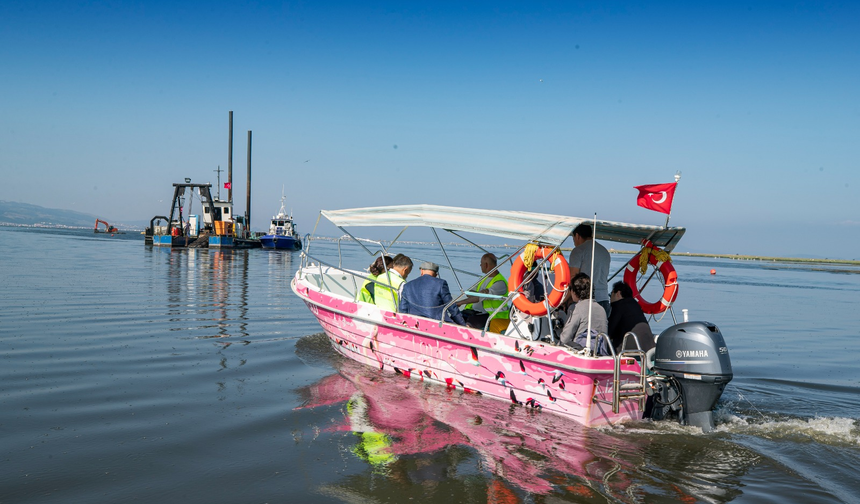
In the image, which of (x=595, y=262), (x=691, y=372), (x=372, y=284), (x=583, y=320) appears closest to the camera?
(x=691, y=372)

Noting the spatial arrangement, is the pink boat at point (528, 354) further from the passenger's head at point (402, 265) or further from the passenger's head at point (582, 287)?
the passenger's head at point (402, 265)

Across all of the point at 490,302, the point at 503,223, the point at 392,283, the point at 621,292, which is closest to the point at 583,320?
the point at 621,292

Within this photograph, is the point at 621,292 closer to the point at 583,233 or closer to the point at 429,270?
the point at 583,233

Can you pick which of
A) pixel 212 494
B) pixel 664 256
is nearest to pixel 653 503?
pixel 212 494

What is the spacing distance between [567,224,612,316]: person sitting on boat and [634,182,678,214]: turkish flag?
2.28ft

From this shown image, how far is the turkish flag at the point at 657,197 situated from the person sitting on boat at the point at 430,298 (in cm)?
251

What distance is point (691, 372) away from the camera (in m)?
5.67

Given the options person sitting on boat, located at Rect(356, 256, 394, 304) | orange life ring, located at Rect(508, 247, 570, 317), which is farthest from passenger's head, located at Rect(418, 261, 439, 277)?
orange life ring, located at Rect(508, 247, 570, 317)

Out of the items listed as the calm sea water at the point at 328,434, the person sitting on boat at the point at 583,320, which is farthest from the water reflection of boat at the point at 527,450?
the person sitting on boat at the point at 583,320

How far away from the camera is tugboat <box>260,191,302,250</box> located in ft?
155

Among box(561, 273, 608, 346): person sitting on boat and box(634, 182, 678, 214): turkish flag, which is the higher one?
box(634, 182, 678, 214): turkish flag

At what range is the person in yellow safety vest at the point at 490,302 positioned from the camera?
7.47 m

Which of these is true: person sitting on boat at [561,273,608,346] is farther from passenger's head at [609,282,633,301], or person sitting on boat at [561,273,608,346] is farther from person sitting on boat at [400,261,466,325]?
person sitting on boat at [400,261,466,325]

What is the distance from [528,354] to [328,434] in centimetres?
223
